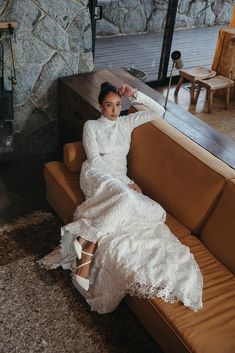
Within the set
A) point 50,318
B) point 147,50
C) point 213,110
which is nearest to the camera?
point 50,318

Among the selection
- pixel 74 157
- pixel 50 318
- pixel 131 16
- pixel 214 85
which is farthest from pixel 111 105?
pixel 131 16

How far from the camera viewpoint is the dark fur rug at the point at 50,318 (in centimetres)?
215

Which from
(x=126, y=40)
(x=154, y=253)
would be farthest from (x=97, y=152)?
(x=126, y=40)

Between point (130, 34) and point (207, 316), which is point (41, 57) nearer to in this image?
point (207, 316)

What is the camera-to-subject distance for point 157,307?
1942mm

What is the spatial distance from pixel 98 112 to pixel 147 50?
9.27 ft

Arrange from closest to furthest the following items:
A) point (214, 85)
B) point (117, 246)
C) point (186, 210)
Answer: point (117, 246) → point (186, 210) → point (214, 85)

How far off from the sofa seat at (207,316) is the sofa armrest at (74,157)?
38.8 inches

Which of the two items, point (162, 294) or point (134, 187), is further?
point (134, 187)

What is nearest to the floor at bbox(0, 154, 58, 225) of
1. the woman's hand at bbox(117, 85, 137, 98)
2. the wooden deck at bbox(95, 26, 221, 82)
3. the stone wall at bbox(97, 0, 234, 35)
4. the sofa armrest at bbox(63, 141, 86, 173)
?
the sofa armrest at bbox(63, 141, 86, 173)

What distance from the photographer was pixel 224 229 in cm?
220

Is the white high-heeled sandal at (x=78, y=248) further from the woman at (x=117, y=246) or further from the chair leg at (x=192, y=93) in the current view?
the chair leg at (x=192, y=93)

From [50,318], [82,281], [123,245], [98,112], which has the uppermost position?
[98,112]

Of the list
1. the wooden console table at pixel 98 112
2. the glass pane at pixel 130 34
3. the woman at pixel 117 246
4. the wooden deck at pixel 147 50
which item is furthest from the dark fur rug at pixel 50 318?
the glass pane at pixel 130 34
